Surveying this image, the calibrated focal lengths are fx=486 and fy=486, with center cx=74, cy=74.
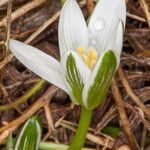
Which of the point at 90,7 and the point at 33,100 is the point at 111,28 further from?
the point at 33,100

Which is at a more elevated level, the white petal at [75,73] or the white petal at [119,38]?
the white petal at [119,38]

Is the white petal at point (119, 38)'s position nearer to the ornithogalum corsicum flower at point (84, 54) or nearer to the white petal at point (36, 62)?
the ornithogalum corsicum flower at point (84, 54)

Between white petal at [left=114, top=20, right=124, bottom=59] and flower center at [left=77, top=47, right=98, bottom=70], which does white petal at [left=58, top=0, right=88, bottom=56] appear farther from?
white petal at [left=114, top=20, right=124, bottom=59]

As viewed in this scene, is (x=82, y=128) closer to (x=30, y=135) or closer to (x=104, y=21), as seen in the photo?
(x=30, y=135)

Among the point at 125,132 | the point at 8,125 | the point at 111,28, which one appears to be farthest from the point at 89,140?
the point at 111,28

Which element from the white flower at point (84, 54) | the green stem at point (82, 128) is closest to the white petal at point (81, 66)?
the white flower at point (84, 54)

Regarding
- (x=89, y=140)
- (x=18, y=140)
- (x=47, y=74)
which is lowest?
(x=89, y=140)
